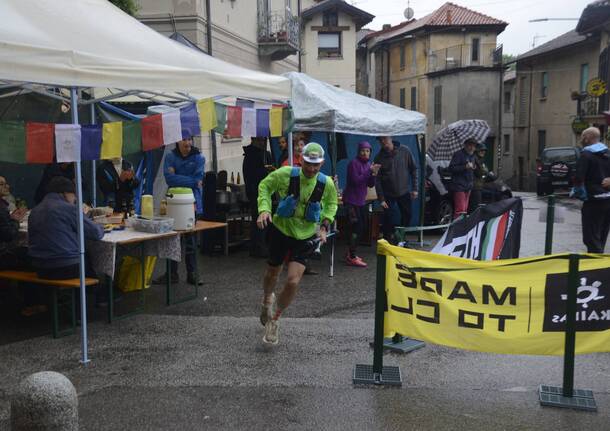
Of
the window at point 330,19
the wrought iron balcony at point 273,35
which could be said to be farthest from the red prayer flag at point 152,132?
the window at point 330,19

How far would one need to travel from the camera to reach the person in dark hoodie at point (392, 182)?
35.7 ft

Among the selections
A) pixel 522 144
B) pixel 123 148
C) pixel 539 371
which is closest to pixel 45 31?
pixel 123 148

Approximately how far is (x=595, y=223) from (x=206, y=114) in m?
5.47

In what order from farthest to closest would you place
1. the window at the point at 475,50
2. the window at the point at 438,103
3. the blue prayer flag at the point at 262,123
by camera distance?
the window at the point at 438,103, the window at the point at 475,50, the blue prayer flag at the point at 262,123

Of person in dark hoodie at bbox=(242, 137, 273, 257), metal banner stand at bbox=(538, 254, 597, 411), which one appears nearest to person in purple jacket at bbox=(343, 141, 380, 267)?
person in dark hoodie at bbox=(242, 137, 273, 257)

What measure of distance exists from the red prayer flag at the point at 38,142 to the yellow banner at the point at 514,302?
3157 millimetres

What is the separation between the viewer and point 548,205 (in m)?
7.29

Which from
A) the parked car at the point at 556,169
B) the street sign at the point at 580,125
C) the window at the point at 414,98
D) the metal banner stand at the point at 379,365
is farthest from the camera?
the window at the point at 414,98

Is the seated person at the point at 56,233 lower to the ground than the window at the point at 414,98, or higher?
lower

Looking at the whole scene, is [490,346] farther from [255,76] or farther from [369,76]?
[369,76]

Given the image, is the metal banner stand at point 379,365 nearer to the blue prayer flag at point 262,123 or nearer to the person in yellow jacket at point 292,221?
the person in yellow jacket at point 292,221

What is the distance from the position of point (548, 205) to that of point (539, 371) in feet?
7.54

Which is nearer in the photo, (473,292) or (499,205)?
(473,292)

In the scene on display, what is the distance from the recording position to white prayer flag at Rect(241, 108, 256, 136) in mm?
7773
